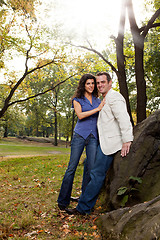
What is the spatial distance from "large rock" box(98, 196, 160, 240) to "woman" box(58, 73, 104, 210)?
116 cm

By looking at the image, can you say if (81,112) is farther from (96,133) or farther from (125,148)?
(125,148)

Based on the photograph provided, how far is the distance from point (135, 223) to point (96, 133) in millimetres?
1859

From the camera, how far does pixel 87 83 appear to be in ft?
14.0

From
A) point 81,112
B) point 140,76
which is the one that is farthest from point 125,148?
point 140,76

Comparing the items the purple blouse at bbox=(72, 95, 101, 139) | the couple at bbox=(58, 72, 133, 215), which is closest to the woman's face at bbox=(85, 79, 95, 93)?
the couple at bbox=(58, 72, 133, 215)

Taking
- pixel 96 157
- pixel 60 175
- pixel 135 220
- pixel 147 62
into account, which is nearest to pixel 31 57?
pixel 147 62

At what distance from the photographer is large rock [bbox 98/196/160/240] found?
2294 millimetres

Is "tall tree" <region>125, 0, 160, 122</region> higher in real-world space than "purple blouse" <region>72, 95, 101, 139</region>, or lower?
higher

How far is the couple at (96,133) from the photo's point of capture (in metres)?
3.68

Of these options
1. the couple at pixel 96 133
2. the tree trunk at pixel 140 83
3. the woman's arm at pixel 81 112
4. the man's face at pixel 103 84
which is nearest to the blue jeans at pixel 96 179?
the couple at pixel 96 133

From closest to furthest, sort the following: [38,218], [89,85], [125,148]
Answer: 1. [125,148]
2. [38,218]
3. [89,85]

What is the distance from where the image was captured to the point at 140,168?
3756mm

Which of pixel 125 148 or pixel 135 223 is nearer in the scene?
pixel 135 223

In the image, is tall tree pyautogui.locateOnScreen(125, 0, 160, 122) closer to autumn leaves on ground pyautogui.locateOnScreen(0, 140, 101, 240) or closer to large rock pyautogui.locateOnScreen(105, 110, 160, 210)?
autumn leaves on ground pyautogui.locateOnScreen(0, 140, 101, 240)
